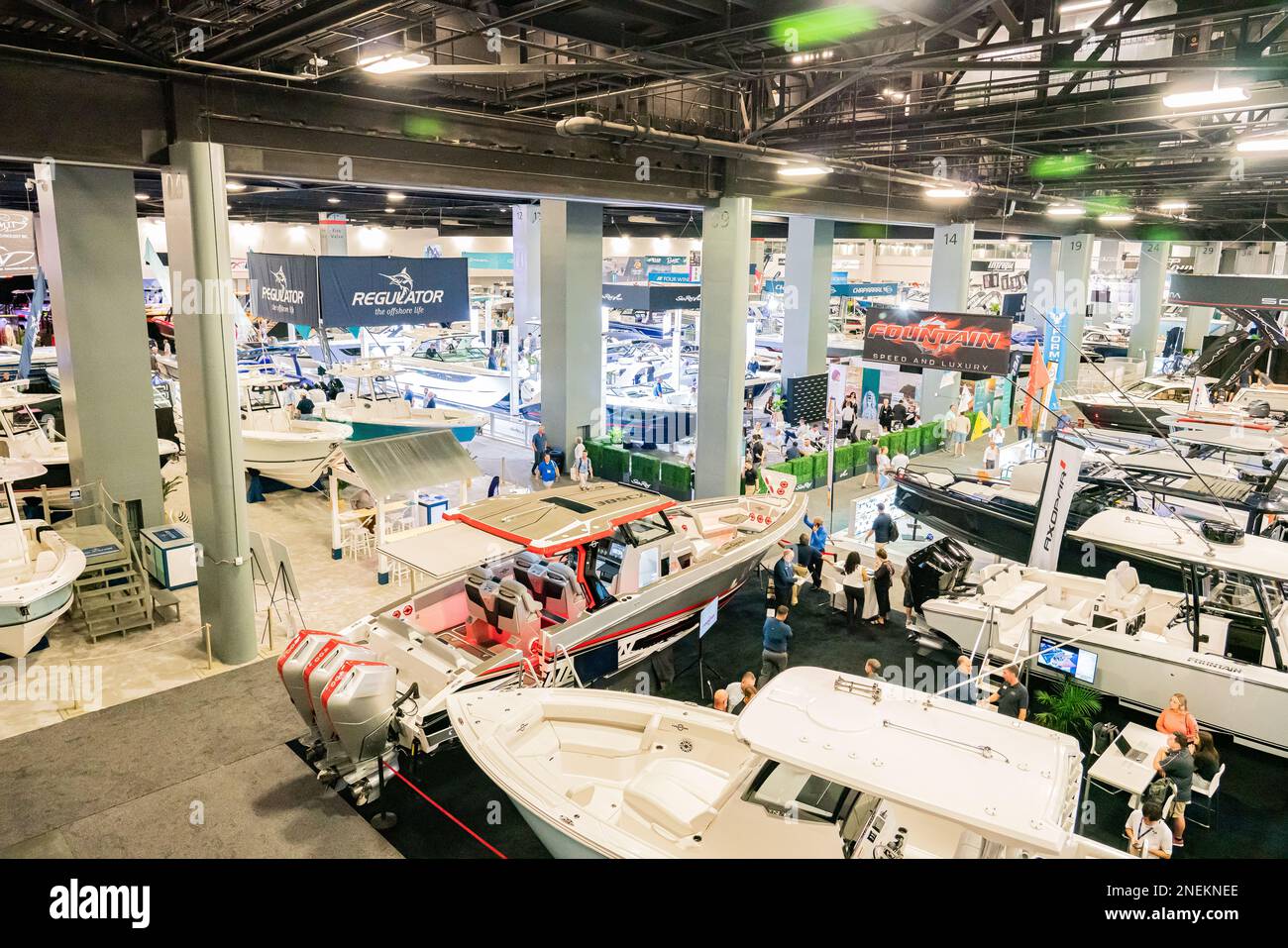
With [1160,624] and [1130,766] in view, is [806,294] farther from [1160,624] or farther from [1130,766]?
[1130,766]

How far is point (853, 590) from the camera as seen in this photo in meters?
9.57

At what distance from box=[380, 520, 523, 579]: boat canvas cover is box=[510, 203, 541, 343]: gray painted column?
40.2ft

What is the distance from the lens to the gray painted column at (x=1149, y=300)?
29141mm

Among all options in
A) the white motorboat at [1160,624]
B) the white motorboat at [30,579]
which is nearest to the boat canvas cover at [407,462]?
the white motorboat at [30,579]

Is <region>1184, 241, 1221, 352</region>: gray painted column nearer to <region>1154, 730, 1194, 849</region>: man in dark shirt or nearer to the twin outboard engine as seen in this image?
<region>1154, 730, 1194, 849</region>: man in dark shirt

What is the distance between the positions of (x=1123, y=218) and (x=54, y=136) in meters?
22.8

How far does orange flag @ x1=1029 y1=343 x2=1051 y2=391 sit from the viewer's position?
13.0 m

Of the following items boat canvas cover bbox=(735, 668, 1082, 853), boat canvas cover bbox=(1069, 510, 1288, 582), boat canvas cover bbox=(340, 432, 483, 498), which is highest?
boat canvas cover bbox=(340, 432, 483, 498)

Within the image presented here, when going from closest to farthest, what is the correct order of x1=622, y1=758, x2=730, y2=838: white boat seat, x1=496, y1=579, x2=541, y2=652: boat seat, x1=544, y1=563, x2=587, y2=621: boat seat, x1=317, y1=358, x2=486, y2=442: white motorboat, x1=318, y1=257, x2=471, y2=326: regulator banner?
1. x1=622, y1=758, x2=730, y2=838: white boat seat
2. x1=496, y1=579, x2=541, y2=652: boat seat
3. x1=544, y1=563, x2=587, y2=621: boat seat
4. x1=318, y1=257, x2=471, y2=326: regulator banner
5. x1=317, y1=358, x2=486, y2=442: white motorboat

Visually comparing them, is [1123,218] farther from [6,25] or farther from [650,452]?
[6,25]

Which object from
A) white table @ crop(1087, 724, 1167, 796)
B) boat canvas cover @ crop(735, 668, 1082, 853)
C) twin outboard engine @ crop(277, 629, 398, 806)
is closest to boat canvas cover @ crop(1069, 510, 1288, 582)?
white table @ crop(1087, 724, 1167, 796)

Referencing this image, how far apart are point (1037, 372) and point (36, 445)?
1533cm

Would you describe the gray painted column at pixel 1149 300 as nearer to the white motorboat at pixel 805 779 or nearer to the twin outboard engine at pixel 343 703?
the white motorboat at pixel 805 779
